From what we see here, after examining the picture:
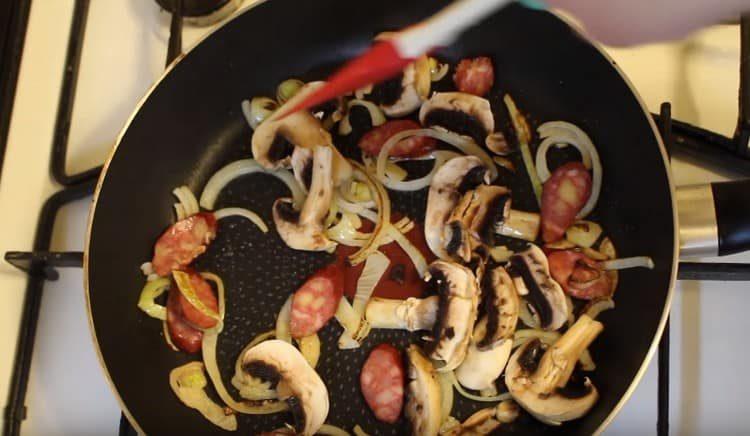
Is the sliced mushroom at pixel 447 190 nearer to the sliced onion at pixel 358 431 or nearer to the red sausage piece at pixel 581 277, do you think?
the red sausage piece at pixel 581 277

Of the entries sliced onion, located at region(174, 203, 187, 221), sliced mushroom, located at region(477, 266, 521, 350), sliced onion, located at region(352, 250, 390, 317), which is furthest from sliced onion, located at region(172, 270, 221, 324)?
sliced mushroom, located at region(477, 266, 521, 350)

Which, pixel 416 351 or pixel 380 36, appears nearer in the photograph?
pixel 416 351

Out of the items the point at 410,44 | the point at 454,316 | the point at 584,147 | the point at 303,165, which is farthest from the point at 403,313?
the point at 410,44

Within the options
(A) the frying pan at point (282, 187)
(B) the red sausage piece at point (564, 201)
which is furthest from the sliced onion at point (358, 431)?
(B) the red sausage piece at point (564, 201)

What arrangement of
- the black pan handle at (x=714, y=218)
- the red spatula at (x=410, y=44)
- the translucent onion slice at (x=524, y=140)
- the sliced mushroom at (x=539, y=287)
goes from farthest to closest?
the translucent onion slice at (x=524, y=140) → the sliced mushroom at (x=539, y=287) → the black pan handle at (x=714, y=218) → the red spatula at (x=410, y=44)

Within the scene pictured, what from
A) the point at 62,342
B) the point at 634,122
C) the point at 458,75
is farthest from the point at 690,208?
the point at 62,342

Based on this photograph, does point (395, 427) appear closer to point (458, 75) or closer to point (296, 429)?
point (296, 429)
